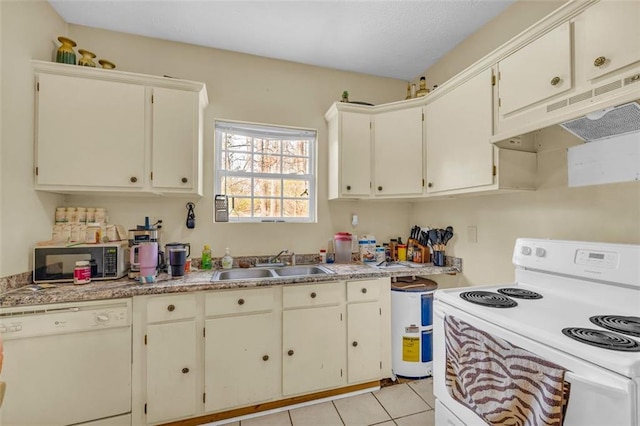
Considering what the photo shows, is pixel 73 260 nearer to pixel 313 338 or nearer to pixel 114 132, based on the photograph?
pixel 114 132

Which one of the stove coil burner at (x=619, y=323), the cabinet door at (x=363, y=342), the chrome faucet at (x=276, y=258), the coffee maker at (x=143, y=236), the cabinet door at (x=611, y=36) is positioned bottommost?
the cabinet door at (x=363, y=342)

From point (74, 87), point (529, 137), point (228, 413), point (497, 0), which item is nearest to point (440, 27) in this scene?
point (497, 0)

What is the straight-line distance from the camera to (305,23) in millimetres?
2086

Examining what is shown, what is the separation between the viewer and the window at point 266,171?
2.50 m

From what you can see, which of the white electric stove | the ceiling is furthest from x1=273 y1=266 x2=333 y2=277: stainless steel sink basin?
the ceiling

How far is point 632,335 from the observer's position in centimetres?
98

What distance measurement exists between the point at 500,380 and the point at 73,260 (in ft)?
8.04

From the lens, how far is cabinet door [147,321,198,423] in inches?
65.0

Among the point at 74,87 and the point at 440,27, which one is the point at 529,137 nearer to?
the point at 440,27

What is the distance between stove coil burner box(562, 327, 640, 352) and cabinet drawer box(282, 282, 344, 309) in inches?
50.9

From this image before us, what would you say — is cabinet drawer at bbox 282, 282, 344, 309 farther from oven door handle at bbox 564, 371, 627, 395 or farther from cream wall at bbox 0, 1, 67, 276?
cream wall at bbox 0, 1, 67, 276

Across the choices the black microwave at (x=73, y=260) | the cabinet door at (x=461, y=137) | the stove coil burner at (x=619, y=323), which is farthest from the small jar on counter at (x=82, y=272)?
the stove coil burner at (x=619, y=323)

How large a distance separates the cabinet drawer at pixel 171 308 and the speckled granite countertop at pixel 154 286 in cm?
6

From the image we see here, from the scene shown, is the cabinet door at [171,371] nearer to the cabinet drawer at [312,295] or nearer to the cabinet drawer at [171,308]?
the cabinet drawer at [171,308]
